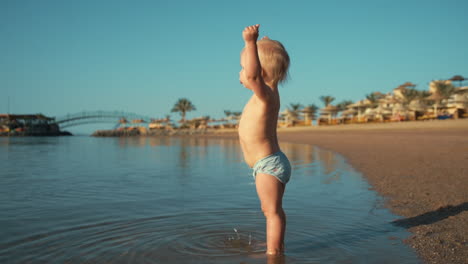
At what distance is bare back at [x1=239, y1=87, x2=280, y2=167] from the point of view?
2.18m

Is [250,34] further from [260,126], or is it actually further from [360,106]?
[360,106]

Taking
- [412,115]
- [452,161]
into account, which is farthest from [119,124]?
[452,161]

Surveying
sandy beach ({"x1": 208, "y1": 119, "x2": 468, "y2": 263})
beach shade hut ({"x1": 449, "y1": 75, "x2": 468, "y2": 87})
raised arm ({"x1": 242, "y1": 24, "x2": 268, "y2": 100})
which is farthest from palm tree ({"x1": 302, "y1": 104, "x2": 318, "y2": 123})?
raised arm ({"x1": 242, "y1": 24, "x2": 268, "y2": 100})

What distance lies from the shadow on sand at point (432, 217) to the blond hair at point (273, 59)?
1.85m

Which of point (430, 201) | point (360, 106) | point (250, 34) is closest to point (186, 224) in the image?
point (250, 34)

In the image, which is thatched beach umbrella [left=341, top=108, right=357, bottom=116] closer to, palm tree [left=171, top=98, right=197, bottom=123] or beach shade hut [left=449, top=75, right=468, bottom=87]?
beach shade hut [left=449, top=75, right=468, bottom=87]

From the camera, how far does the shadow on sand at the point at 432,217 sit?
3.11 m

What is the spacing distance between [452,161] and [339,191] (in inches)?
142

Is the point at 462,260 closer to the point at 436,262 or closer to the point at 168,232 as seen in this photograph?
the point at 436,262

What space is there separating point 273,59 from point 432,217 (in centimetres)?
226

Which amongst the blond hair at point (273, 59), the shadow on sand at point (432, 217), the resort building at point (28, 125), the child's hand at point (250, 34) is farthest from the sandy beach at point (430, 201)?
the resort building at point (28, 125)

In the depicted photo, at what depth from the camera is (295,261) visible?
7.36ft

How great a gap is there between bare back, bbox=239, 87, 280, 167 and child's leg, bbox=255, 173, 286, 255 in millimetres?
154

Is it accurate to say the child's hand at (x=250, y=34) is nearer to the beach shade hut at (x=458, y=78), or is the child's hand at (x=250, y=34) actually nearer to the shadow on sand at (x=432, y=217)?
the shadow on sand at (x=432, y=217)
